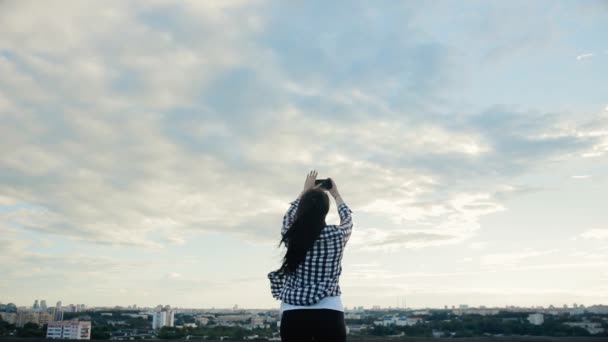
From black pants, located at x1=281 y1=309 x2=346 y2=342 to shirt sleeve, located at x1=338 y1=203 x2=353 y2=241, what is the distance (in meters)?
0.37

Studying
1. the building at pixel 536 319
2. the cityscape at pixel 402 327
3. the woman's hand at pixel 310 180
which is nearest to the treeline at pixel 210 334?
the cityscape at pixel 402 327

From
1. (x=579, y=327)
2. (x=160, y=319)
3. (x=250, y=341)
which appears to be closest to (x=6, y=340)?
(x=250, y=341)

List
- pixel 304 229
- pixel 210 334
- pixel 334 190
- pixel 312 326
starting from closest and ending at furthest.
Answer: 1. pixel 312 326
2. pixel 304 229
3. pixel 334 190
4. pixel 210 334

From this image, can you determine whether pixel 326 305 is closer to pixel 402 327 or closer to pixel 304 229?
pixel 304 229

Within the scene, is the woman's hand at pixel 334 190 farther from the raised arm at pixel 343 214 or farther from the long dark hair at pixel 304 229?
the long dark hair at pixel 304 229

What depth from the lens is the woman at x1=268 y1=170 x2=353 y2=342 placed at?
6.33 feet

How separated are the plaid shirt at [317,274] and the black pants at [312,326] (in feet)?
0.16

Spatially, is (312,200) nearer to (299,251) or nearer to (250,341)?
(299,251)

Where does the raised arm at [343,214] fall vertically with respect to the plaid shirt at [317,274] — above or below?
above

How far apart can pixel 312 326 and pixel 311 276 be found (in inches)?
8.3

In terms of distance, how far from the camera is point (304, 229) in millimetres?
2021

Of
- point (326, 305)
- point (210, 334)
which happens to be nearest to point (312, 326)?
point (326, 305)

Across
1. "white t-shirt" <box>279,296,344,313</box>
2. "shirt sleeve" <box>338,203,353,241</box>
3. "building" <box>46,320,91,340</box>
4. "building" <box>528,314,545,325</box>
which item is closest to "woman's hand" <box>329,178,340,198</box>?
"shirt sleeve" <box>338,203,353,241</box>

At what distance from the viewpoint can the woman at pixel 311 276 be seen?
1.93m
